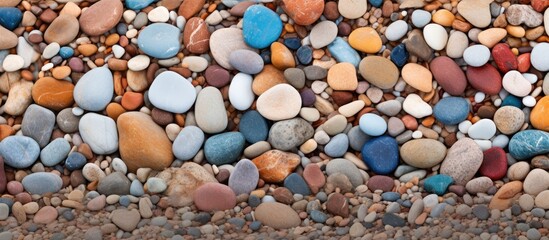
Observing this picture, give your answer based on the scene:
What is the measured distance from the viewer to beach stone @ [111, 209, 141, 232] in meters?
1.48

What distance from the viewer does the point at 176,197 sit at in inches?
60.9

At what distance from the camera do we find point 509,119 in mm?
1583

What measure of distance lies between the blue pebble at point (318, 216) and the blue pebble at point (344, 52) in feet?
1.06

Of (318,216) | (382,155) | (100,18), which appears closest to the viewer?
(318,216)

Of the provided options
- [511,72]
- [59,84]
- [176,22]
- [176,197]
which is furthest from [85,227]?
[511,72]

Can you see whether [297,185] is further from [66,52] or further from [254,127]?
[66,52]

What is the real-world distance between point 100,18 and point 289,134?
45 centimetres

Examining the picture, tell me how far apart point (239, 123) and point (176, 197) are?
0.66ft

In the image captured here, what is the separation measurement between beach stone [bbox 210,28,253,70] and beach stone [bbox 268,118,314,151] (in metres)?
0.16

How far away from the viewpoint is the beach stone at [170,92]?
1.63m

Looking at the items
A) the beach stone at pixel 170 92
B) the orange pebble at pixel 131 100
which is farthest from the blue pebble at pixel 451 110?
the orange pebble at pixel 131 100

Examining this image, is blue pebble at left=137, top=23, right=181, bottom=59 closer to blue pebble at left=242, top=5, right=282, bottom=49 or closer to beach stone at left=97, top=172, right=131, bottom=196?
blue pebble at left=242, top=5, right=282, bottom=49

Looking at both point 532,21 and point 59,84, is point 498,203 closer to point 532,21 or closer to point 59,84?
point 532,21

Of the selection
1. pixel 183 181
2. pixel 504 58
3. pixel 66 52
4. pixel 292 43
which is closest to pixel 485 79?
pixel 504 58
